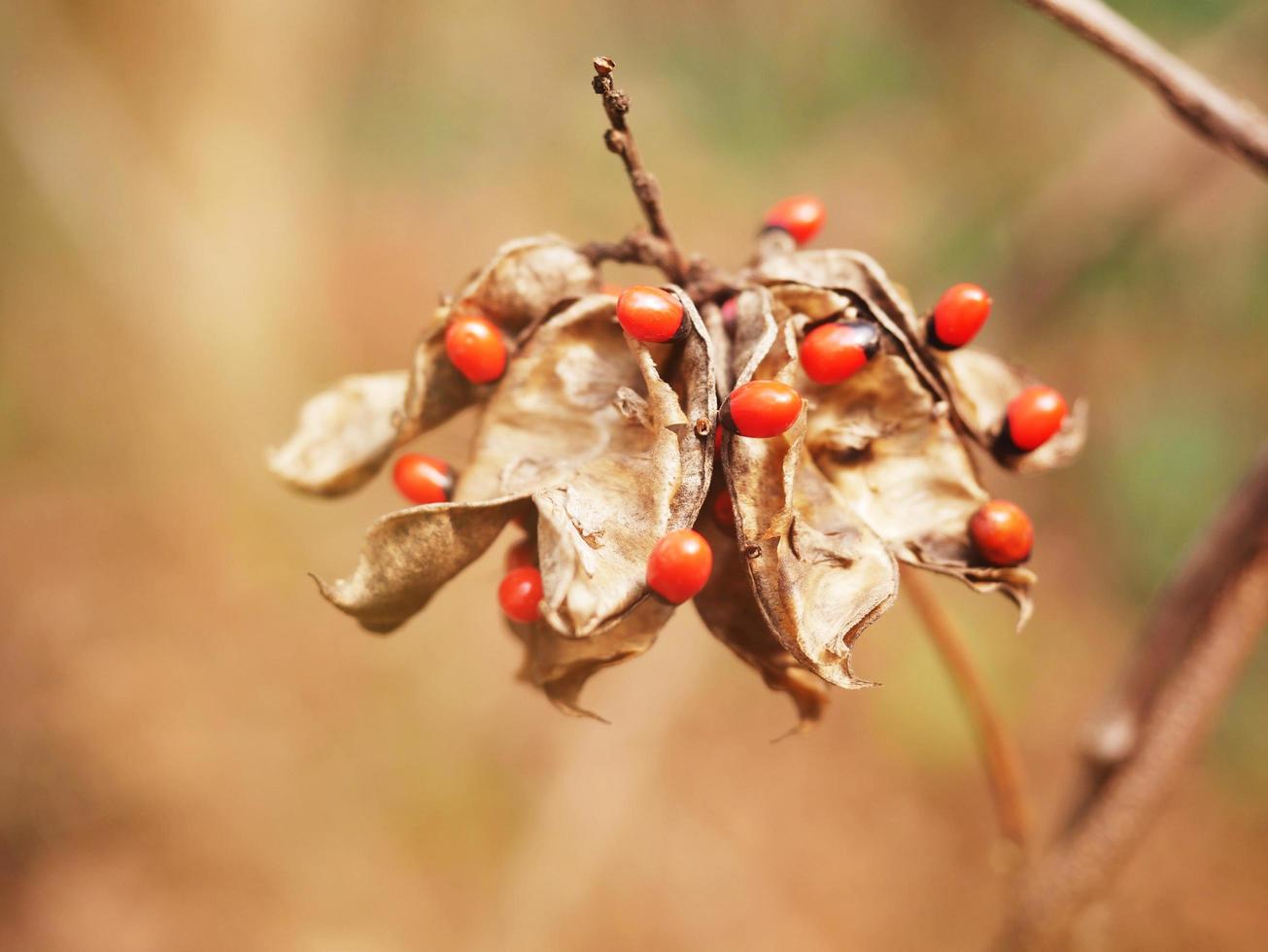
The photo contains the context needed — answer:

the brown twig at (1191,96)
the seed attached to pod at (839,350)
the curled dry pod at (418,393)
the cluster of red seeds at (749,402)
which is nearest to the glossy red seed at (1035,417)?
the cluster of red seeds at (749,402)

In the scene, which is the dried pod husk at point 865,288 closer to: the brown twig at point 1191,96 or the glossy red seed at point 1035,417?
the glossy red seed at point 1035,417

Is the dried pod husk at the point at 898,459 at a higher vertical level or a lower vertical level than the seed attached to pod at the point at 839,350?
lower

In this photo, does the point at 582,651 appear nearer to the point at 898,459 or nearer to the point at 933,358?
the point at 898,459

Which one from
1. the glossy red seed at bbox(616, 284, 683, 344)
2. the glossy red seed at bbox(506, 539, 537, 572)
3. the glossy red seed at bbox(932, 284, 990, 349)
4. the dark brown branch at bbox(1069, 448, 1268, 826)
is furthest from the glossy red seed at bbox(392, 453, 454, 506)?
the dark brown branch at bbox(1069, 448, 1268, 826)

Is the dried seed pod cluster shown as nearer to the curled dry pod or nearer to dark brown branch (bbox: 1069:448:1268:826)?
the curled dry pod

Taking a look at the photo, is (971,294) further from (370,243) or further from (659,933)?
(370,243)

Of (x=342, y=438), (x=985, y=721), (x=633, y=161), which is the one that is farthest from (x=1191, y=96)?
(x=342, y=438)

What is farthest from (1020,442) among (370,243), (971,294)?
(370,243)
